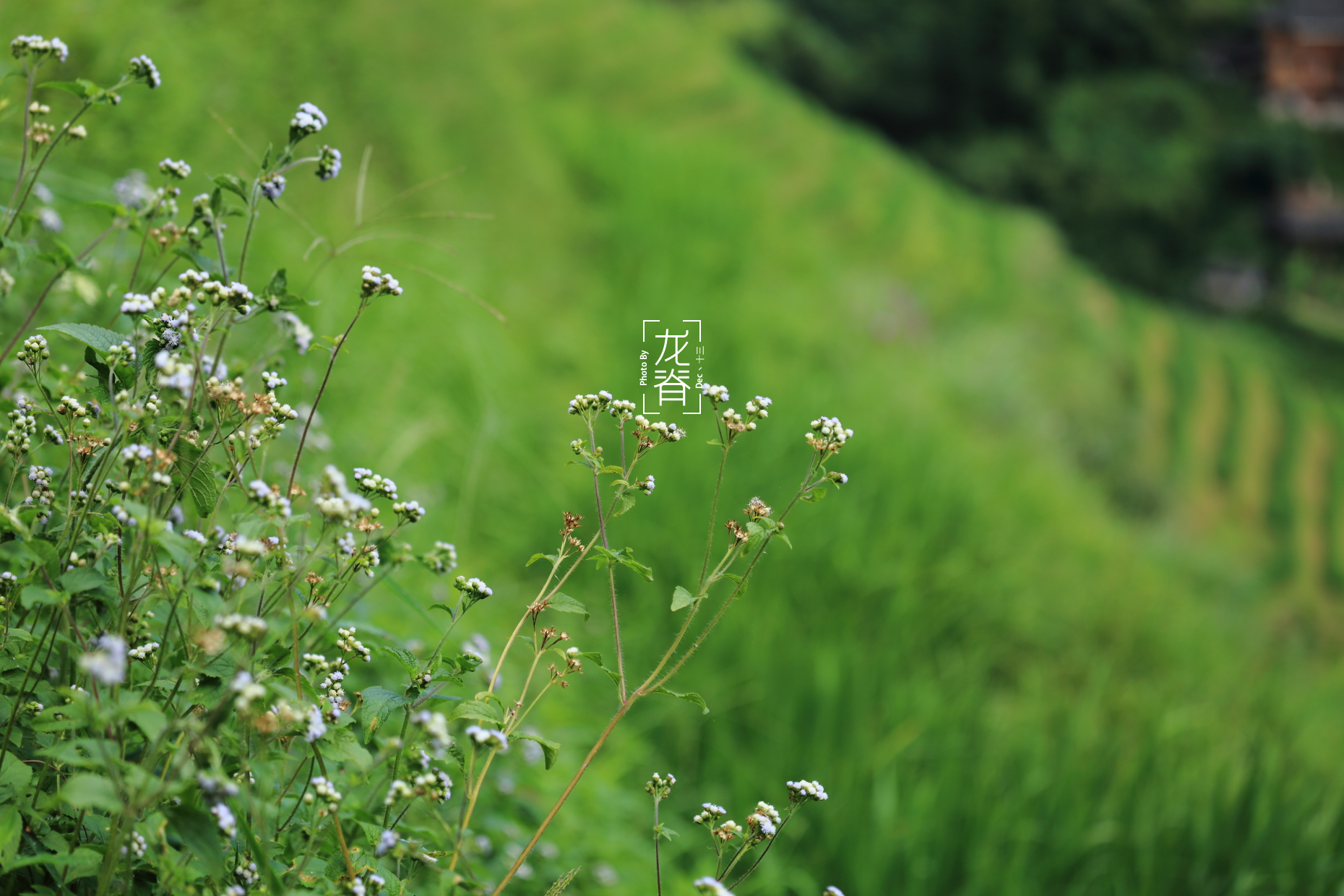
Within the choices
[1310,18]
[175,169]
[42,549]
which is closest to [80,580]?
[42,549]

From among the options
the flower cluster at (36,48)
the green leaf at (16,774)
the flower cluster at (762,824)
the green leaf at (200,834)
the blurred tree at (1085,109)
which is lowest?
the blurred tree at (1085,109)

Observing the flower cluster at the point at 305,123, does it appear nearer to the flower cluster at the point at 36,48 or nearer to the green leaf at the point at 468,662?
the flower cluster at the point at 36,48

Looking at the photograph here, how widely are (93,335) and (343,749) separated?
1.47 feet

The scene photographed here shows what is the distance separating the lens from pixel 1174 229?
19.1m

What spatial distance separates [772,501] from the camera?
3277 millimetres

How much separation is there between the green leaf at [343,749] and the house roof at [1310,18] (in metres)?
25.7

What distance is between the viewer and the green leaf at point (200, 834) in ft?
2.16

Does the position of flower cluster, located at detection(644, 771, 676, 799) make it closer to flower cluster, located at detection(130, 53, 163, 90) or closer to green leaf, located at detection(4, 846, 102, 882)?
green leaf, located at detection(4, 846, 102, 882)

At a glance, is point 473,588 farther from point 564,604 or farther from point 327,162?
point 327,162

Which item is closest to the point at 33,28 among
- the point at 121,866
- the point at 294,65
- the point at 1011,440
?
the point at 294,65

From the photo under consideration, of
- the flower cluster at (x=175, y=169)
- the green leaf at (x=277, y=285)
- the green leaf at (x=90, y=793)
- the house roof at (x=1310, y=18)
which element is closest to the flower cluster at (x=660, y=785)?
the green leaf at (x=90, y=793)

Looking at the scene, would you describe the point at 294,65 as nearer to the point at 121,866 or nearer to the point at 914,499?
the point at 914,499

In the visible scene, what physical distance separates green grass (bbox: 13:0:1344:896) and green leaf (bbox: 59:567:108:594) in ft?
1.32

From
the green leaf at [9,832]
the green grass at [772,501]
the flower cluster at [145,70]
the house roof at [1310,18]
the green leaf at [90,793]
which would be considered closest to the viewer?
the green leaf at [90,793]
